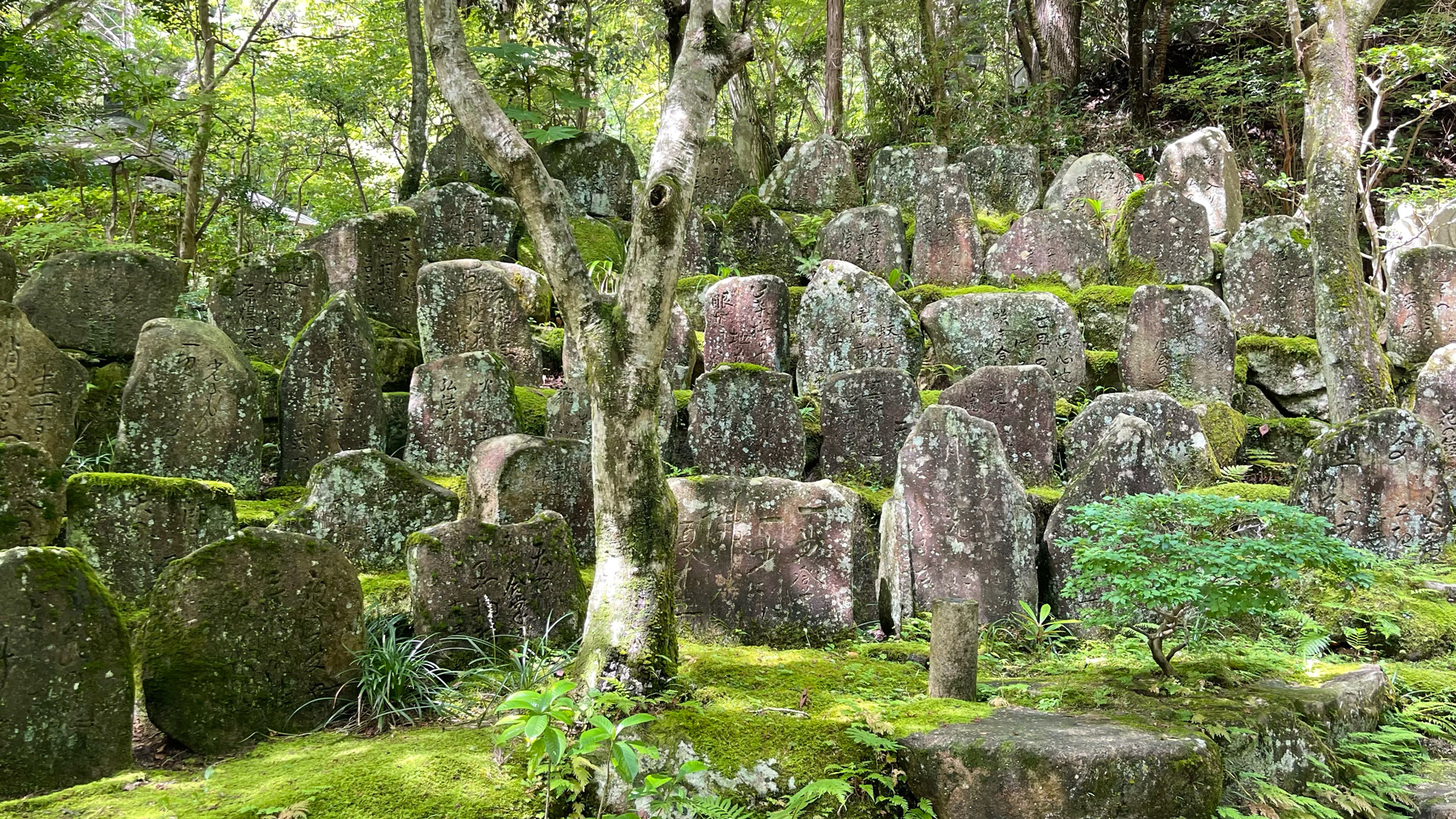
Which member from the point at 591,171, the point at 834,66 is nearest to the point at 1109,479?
the point at 591,171

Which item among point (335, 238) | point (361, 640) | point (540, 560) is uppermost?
point (335, 238)

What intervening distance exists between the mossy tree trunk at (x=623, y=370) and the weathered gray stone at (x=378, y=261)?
162 inches

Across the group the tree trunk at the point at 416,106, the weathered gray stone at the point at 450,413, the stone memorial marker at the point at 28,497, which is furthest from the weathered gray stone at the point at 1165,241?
the stone memorial marker at the point at 28,497

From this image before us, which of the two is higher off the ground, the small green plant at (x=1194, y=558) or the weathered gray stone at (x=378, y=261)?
the weathered gray stone at (x=378, y=261)

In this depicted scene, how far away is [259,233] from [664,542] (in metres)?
9.11

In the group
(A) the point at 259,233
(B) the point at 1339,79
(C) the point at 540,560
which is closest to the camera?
(C) the point at 540,560

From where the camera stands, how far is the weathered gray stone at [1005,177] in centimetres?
1176

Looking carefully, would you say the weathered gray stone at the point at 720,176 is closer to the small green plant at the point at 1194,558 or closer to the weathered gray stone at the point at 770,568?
the weathered gray stone at the point at 770,568

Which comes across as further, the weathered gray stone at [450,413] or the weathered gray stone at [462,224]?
the weathered gray stone at [462,224]

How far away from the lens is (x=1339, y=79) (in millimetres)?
6789

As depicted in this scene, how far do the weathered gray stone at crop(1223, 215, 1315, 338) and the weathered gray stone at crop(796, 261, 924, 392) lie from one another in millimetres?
3295

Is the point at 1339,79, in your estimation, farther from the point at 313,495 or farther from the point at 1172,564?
the point at 313,495

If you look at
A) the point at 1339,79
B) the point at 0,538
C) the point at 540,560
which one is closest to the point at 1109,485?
the point at 540,560

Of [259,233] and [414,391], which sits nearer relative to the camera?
[414,391]
